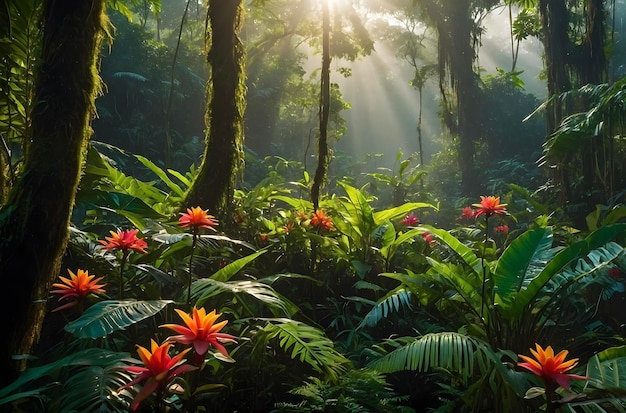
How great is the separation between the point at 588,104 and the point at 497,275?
5.81 metres

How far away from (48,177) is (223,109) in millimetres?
2165

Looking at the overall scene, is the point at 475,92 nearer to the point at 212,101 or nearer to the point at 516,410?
the point at 212,101

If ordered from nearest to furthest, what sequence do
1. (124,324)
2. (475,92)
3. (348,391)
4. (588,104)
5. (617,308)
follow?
(124,324)
(348,391)
(617,308)
(588,104)
(475,92)

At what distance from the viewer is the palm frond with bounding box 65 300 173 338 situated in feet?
5.43

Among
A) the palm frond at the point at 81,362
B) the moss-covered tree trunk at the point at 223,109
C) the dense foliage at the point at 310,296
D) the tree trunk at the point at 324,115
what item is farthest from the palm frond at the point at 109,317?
the tree trunk at the point at 324,115

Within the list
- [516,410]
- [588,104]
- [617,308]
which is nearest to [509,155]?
[588,104]

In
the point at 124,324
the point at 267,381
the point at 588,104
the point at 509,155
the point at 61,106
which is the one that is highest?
the point at 509,155

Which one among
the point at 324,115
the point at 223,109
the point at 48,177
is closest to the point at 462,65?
the point at 324,115

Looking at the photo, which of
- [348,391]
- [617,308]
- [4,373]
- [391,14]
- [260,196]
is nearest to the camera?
A: [4,373]

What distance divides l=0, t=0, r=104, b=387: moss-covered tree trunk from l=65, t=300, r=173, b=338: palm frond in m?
0.45

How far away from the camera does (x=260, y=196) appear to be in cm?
504

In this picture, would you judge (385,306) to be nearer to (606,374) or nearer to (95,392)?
(606,374)

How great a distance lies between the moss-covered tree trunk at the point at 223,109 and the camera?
4.06 metres

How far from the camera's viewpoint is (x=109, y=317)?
1767 millimetres
